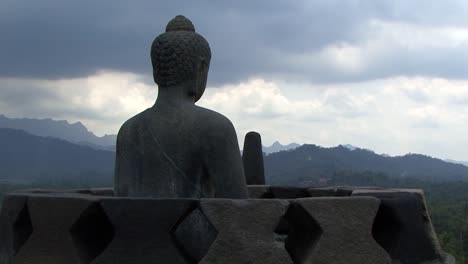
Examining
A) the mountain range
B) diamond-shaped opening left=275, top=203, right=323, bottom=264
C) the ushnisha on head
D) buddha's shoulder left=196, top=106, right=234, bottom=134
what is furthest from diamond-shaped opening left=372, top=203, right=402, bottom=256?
the mountain range

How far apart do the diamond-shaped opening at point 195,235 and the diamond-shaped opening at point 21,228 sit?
107 centimetres

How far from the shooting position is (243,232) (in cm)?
303

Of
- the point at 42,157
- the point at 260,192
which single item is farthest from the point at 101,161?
the point at 260,192

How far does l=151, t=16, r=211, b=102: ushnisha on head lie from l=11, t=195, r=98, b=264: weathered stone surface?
114 cm

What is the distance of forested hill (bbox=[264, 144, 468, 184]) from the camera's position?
113 metres

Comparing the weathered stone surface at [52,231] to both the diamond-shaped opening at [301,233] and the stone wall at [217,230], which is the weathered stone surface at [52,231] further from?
the diamond-shaped opening at [301,233]

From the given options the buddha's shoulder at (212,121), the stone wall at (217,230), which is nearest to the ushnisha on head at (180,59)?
the buddha's shoulder at (212,121)

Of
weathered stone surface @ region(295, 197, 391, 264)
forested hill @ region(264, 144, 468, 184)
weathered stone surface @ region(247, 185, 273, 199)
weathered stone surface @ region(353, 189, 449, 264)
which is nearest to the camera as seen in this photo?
weathered stone surface @ region(295, 197, 391, 264)

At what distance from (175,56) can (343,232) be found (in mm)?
1657

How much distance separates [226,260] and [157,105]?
1.39m

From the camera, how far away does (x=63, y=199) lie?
131 inches

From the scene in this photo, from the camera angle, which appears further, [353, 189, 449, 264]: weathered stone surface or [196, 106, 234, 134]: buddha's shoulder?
[196, 106, 234, 134]: buddha's shoulder

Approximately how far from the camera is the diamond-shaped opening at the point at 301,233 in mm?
3229

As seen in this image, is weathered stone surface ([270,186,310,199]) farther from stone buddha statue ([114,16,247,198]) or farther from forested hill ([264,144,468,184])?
forested hill ([264,144,468,184])
